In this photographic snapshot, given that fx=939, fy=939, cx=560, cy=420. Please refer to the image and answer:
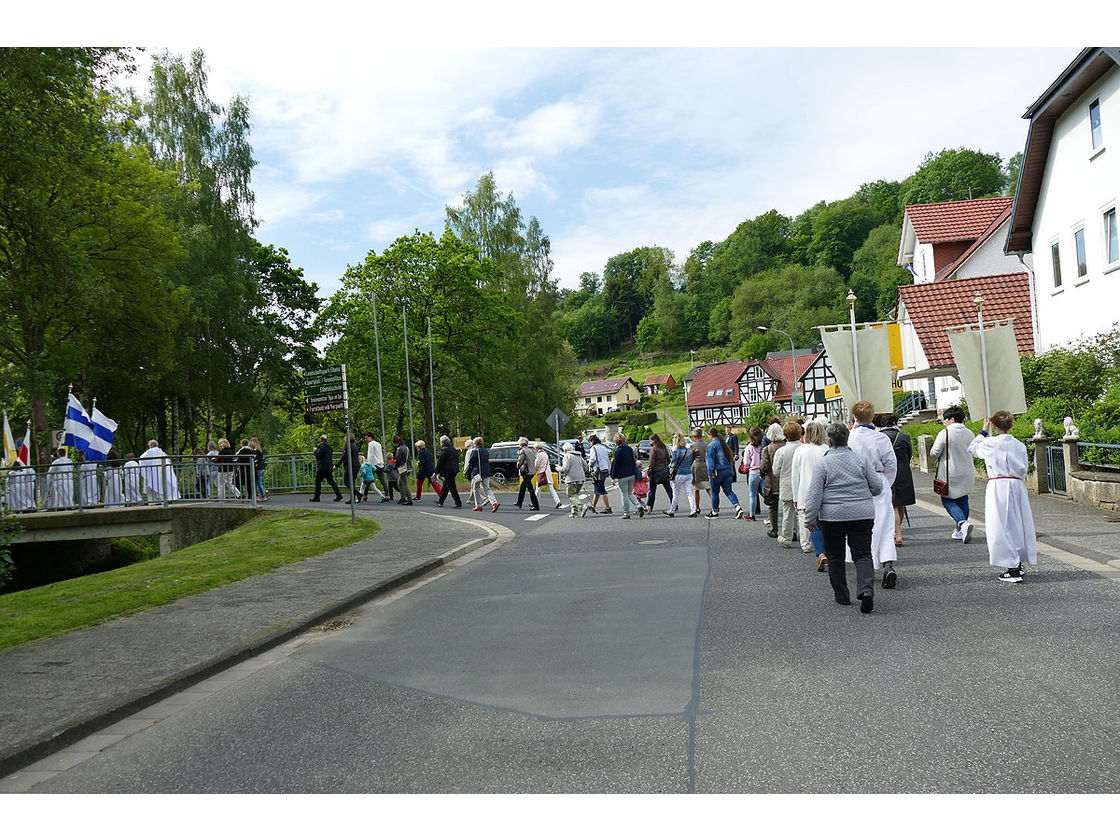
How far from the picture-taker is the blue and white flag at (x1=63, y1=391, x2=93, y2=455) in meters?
24.0

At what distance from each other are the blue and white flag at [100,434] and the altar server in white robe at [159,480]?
1.95 metres

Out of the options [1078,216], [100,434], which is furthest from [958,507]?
[100,434]

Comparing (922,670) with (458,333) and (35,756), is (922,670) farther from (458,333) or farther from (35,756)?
(458,333)

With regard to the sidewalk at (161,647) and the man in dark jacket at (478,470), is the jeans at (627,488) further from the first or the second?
the sidewalk at (161,647)

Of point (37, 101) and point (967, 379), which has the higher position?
point (37, 101)

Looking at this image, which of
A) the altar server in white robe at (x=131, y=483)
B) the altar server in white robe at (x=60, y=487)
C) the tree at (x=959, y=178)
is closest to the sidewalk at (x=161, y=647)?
the altar server in white robe at (x=131, y=483)

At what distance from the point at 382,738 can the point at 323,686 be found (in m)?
1.60

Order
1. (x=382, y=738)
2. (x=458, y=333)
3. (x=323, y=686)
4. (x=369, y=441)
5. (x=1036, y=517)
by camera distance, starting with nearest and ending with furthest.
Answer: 1. (x=382, y=738)
2. (x=323, y=686)
3. (x=1036, y=517)
4. (x=369, y=441)
5. (x=458, y=333)

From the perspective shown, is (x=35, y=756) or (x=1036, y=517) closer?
(x=35, y=756)

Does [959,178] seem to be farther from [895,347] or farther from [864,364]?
[864,364]

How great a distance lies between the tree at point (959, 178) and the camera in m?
93.6
